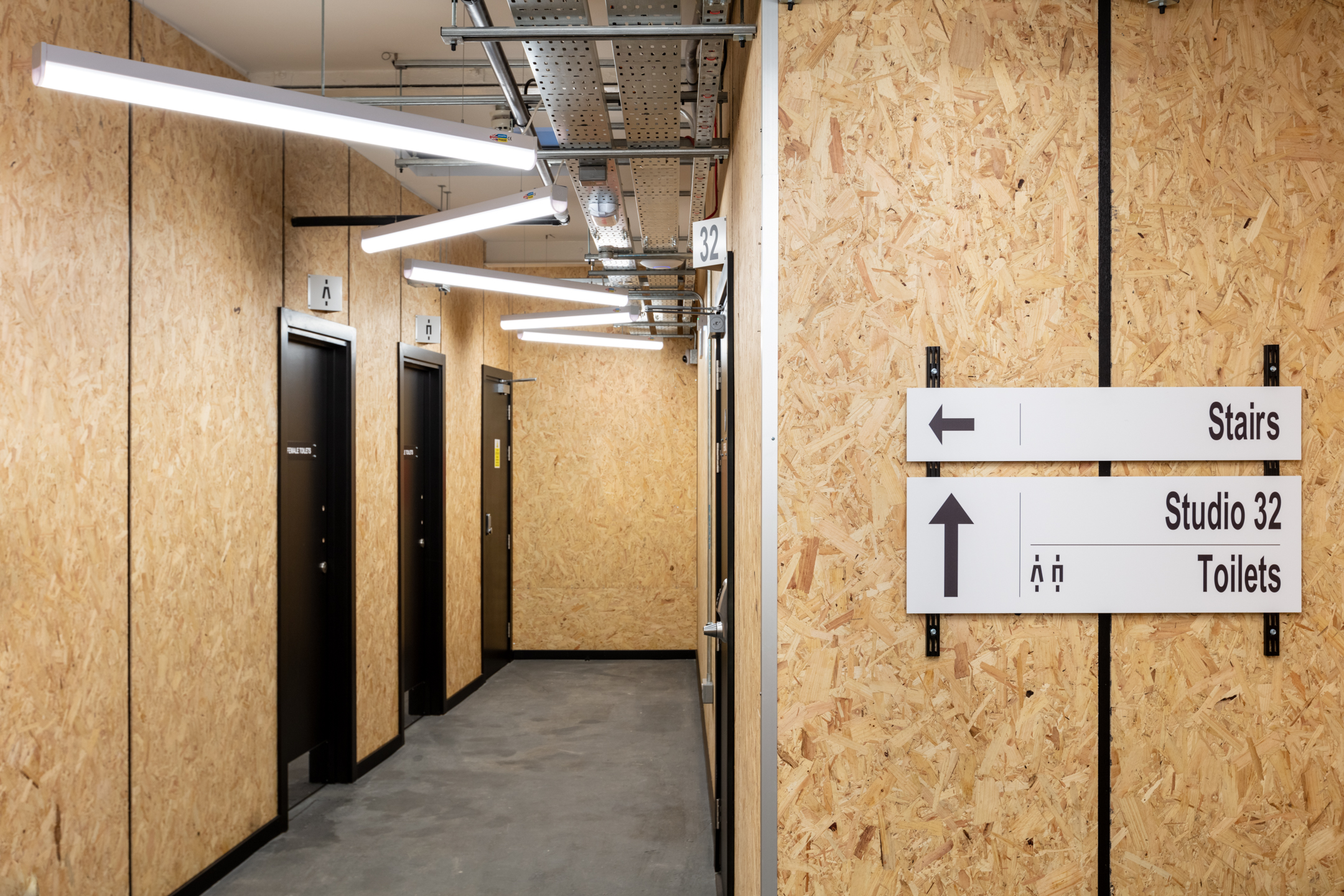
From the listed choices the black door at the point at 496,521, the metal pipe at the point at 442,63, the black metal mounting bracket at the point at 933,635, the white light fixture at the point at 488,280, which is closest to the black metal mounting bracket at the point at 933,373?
the black metal mounting bracket at the point at 933,635

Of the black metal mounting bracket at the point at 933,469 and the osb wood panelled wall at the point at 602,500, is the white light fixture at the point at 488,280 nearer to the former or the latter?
the black metal mounting bracket at the point at 933,469

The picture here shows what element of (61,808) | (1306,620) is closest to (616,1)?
(1306,620)

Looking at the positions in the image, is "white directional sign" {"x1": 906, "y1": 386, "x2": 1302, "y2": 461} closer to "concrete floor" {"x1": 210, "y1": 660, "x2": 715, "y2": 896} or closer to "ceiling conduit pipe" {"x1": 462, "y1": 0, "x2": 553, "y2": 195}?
"ceiling conduit pipe" {"x1": 462, "y1": 0, "x2": 553, "y2": 195}

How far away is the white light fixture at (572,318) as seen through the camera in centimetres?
465

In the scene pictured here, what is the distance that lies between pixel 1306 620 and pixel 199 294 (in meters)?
3.78

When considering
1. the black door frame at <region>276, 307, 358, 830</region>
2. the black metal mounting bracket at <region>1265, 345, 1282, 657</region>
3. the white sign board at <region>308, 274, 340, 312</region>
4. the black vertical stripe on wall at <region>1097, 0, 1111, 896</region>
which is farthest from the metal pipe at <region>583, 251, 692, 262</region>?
the black metal mounting bracket at <region>1265, 345, 1282, 657</region>

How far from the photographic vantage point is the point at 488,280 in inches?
145

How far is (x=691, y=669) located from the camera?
6.98m

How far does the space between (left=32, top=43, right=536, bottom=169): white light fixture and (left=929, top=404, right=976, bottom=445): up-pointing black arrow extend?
1.16 meters

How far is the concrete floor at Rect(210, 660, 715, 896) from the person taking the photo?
11.0ft

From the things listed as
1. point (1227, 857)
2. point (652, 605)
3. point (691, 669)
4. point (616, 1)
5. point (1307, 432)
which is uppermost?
point (616, 1)

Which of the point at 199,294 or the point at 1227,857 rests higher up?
the point at 199,294

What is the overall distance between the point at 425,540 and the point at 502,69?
4141 millimetres

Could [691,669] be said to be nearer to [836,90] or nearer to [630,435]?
[630,435]
